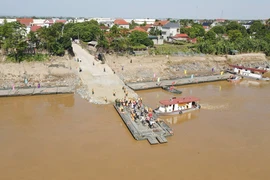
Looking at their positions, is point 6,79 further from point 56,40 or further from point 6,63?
point 56,40

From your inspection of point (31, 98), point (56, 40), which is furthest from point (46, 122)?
point (56, 40)

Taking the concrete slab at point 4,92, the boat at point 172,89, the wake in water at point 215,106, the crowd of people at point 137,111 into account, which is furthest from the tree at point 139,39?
the crowd of people at point 137,111

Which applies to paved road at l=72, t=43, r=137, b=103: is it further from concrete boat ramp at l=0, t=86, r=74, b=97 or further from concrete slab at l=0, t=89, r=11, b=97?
concrete slab at l=0, t=89, r=11, b=97

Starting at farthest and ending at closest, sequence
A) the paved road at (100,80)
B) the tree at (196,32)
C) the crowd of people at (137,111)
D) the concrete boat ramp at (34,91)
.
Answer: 1. the tree at (196,32)
2. the paved road at (100,80)
3. the concrete boat ramp at (34,91)
4. the crowd of people at (137,111)

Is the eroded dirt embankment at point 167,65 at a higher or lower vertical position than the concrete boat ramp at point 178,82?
higher

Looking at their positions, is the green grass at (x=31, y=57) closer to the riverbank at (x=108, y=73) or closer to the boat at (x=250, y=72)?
the riverbank at (x=108, y=73)

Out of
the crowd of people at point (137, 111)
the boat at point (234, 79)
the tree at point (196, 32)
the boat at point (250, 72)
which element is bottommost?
the crowd of people at point (137, 111)

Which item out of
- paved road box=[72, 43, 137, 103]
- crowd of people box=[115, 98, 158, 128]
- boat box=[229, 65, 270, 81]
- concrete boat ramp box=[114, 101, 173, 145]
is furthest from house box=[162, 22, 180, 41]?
concrete boat ramp box=[114, 101, 173, 145]

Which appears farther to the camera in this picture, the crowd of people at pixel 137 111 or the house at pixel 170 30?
the house at pixel 170 30
